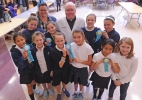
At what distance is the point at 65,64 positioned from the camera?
1.91 m

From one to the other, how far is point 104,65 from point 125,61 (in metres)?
0.25

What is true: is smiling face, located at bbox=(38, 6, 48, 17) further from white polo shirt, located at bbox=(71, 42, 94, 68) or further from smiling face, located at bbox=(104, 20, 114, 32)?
smiling face, located at bbox=(104, 20, 114, 32)

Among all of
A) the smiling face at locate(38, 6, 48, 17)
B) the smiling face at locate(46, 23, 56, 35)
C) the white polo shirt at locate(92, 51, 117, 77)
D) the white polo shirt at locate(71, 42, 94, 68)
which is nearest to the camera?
the white polo shirt at locate(92, 51, 117, 77)

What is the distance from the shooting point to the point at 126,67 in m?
1.66

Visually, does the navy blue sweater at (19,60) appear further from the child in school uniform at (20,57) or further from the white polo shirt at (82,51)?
the white polo shirt at (82,51)

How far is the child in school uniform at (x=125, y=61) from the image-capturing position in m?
1.57

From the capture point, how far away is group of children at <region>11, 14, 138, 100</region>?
1659mm

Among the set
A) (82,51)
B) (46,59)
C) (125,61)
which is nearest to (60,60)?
(46,59)

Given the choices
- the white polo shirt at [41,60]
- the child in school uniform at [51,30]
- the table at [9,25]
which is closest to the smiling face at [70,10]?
the child in school uniform at [51,30]

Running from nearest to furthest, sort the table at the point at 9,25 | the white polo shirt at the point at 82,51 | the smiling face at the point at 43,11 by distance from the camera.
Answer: the white polo shirt at the point at 82,51 < the smiling face at the point at 43,11 < the table at the point at 9,25

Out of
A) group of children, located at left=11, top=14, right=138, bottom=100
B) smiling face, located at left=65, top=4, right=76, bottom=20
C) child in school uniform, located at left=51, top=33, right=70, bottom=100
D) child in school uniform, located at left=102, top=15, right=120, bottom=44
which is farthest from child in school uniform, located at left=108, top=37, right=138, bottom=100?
smiling face, located at left=65, top=4, right=76, bottom=20

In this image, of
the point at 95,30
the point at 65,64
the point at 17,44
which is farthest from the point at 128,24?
the point at 17,44

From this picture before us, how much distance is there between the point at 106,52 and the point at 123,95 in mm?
703

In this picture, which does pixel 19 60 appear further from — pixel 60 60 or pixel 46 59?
pixel 60 60
